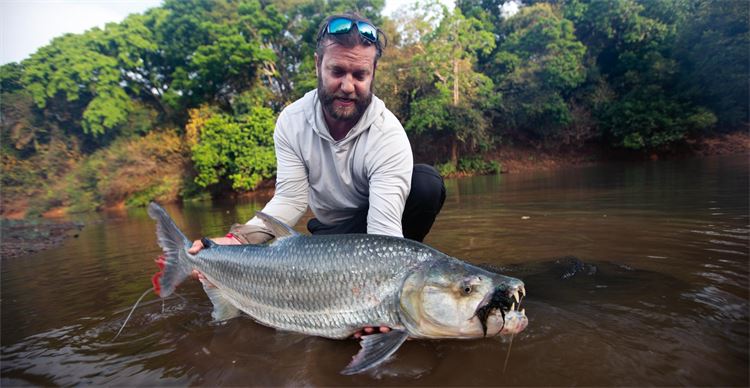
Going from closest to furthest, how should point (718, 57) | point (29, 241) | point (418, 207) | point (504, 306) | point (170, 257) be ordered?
point (504, 306)
point (170, 257)
point (418, 207)
point (29, 241)
point (718, 57)

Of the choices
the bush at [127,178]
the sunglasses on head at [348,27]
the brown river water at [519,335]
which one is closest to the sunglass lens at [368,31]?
the sunglasses on head at [348,27]

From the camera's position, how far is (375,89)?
75.5ft

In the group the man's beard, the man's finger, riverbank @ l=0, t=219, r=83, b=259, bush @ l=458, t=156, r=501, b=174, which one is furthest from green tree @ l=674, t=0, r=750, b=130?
riverbank @ l=0, t=219, r=83, b=259

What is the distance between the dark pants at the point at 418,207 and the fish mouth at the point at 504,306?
1512 mm

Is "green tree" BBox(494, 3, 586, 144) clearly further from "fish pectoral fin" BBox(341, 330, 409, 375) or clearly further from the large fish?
"fish pectoral fin" BBox(341, 330, 409, 375)

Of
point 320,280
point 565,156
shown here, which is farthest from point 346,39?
point 565,156

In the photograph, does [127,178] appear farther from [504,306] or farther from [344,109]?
[504,306]

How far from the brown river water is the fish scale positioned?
8.0 inches

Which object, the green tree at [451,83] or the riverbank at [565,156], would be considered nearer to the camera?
the riverbank at [565,156]

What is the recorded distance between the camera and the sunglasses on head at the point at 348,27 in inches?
109

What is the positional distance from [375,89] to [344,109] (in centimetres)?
2085

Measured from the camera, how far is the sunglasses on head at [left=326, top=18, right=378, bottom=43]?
2.77 metres

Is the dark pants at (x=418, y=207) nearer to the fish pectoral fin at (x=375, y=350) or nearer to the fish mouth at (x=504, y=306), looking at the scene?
the fish pectoral fin at (x=375, y=350)

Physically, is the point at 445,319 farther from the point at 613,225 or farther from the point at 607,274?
the point at 613,225
